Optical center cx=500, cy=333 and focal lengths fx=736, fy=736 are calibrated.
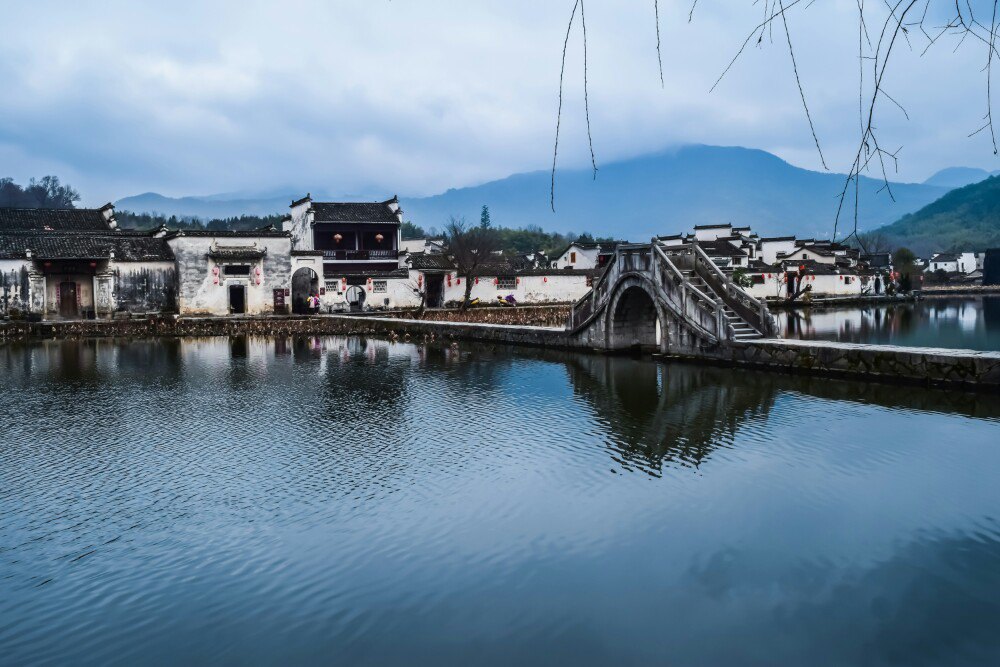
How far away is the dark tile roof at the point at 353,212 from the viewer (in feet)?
169

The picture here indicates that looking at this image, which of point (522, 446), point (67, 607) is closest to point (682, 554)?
point (522, 446)

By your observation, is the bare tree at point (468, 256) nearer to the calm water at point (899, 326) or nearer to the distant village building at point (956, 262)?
the calm water at point (899, 326)

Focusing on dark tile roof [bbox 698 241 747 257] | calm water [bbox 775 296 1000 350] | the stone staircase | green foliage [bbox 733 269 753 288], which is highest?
dark tile roof [bbox 698 241 747 257]

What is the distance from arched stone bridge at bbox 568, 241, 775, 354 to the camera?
22.3 meters

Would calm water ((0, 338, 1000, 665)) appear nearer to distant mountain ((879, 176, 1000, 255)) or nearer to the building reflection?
the building reflection

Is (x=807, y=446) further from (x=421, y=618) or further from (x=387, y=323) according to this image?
(x=387, y=323)

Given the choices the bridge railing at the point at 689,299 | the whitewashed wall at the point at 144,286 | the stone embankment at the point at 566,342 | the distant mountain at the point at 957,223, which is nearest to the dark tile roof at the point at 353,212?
the whitewashed wall at the point at 144,286

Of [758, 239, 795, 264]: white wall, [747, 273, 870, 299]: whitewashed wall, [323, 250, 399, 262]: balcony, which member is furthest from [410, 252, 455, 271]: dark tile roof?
[758, 239, 795, 264]: white wall

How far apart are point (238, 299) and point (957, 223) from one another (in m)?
168

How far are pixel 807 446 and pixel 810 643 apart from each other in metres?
6.66

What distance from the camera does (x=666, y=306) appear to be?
23.5m

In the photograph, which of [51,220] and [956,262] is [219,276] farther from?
[956,262]

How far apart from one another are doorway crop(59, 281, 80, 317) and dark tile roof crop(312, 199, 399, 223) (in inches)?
623

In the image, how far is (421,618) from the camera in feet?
21.6
